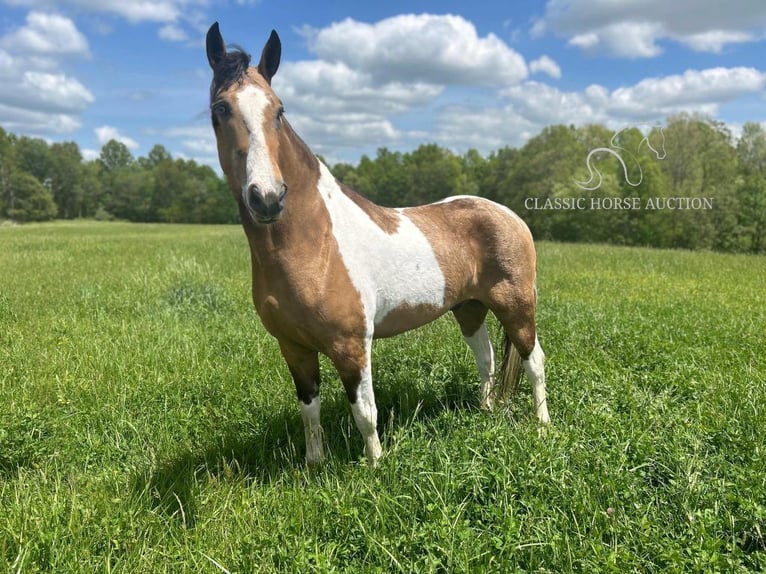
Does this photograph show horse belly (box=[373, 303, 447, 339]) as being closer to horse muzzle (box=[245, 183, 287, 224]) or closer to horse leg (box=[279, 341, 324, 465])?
horse leg (box=[279, 341, 324, 465])

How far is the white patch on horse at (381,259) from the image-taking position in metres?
2.76

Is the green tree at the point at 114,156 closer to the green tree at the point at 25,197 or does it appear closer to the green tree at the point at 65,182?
the green tree at the point at 65,182

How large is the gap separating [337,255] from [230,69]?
3.58 ft

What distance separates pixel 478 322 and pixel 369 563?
85.3 inches

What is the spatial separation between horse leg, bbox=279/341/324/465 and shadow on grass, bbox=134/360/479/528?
4.2 inches

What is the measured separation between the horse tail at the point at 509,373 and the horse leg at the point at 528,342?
0.15 m

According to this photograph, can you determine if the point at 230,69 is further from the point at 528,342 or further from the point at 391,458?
the point at 528,342

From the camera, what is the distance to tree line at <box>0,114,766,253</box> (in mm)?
33000

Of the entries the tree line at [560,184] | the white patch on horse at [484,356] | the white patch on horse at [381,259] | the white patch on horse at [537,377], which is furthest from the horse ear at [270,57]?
the tree line at [560,184]

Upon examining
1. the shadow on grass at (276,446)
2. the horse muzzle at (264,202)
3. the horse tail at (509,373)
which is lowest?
the shadow on grass at (276,446)

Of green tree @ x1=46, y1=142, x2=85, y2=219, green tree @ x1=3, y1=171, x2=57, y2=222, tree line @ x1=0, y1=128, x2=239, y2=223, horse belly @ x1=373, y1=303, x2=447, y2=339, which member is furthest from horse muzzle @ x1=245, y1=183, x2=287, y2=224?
green tree @ x1=46, y1=142, x2=85, y2=219

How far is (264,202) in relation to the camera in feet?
6.63

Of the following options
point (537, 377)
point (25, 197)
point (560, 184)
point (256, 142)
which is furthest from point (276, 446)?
point (25, 197)

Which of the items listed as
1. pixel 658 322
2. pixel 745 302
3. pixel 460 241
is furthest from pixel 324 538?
pixel 745 302
